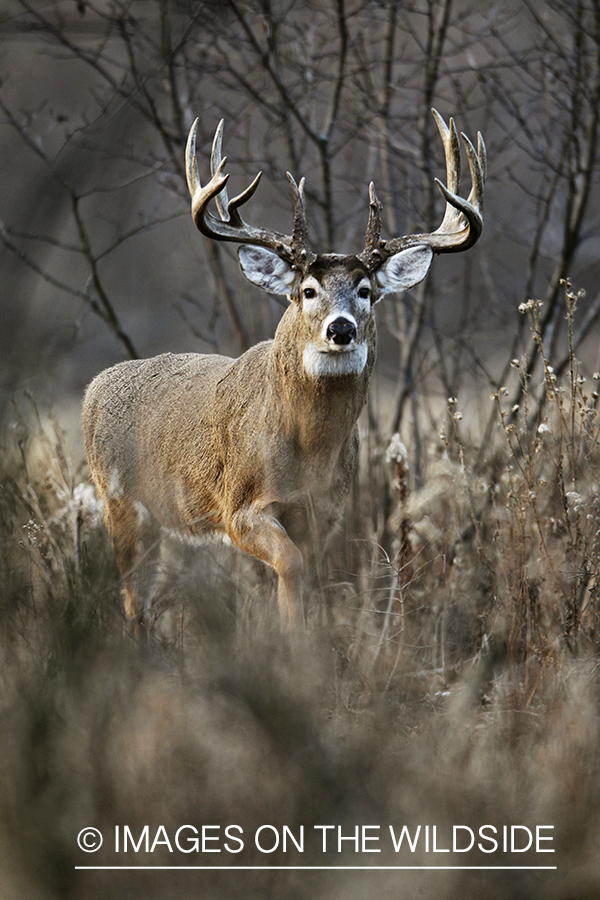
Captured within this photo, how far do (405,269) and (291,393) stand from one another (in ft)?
2.92

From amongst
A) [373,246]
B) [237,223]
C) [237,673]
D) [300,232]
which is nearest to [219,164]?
[237,223]

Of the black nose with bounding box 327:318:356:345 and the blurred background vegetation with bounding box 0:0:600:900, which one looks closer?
the blurred background vegetation with bounding box 0:0:600:900

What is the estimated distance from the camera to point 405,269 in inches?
211

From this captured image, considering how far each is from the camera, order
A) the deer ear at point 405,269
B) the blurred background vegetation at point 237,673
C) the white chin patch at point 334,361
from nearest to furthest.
Result: the blurred background vegetation at point 237,673 → the white chin patch at point 334,361 → the deer ear at point 405,269

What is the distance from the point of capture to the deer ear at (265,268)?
17.5 ft

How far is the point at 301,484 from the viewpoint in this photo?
17.7 ft

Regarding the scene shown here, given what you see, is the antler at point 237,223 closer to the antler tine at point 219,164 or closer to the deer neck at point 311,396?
the antler tine at point 219,164

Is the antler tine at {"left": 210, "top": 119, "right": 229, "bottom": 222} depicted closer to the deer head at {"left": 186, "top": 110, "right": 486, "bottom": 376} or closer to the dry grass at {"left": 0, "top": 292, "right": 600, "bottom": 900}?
the deer head at {"left": 186, "top": 110, "right": 486, "bottom": 376}

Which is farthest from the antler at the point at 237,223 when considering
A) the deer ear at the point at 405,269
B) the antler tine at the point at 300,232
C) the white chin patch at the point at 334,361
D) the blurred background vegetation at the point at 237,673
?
the blurred background vegetation at the point at 237,673

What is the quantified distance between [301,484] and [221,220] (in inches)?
58.0

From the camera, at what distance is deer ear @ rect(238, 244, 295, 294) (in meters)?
5.32

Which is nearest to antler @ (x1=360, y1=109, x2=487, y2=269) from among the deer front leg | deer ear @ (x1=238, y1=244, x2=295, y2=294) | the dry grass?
deer ear @ (x1=238, y1=244, x2=295, y2=294)

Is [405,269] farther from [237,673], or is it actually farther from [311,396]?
[237,673]

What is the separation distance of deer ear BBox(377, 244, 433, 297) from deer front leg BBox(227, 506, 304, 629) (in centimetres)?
139
